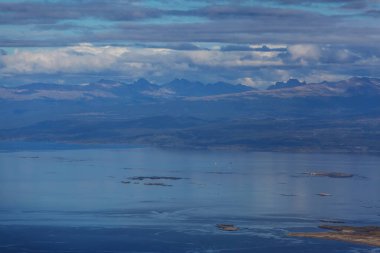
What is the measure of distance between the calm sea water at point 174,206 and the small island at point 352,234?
1914 mm

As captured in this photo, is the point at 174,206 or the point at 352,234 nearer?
the point at 352,234

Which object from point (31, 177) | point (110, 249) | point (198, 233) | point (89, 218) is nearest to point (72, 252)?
point (110, 249)

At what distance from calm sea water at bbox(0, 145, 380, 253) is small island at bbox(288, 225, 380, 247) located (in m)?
1.91

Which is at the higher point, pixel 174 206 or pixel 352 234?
pixel 174 206

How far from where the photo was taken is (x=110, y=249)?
67250 mm

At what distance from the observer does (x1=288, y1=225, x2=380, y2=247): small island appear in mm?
72625

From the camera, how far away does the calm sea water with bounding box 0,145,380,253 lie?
70.6m

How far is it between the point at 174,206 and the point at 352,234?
26.7 m

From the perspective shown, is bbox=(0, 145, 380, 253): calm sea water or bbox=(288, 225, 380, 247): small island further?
bbox=(288, 225, 380, 247): small island

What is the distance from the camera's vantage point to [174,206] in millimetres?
96125

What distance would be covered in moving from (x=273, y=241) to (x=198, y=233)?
7547mm

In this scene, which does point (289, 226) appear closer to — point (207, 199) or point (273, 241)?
point (273, 241)

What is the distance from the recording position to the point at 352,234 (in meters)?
75.2

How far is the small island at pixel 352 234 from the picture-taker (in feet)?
238
